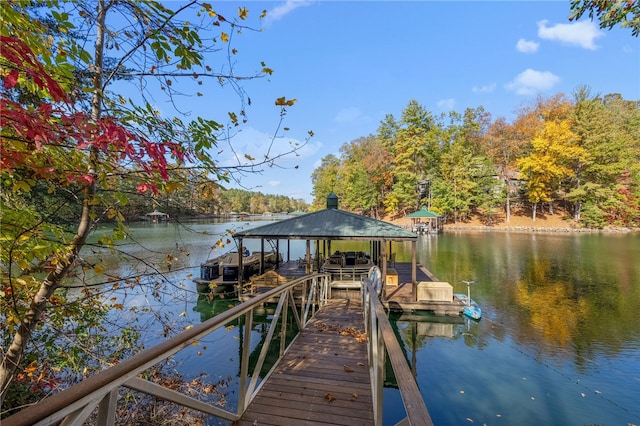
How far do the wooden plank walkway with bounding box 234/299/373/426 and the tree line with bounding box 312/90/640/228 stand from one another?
3664 cm

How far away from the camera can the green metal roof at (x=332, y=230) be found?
9.98m

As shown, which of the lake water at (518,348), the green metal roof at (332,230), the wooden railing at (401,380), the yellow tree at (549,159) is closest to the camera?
the wooden railing at (401,380)

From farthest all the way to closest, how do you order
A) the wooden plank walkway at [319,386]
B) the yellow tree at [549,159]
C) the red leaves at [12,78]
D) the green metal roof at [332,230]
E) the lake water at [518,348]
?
the yellow tree at [549,159] → the green metal roof at [332,230] → the lake water at [518,348] → the wooden plank walkway at [319,386] → the red leaves at [12,78]

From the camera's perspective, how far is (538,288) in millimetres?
12477

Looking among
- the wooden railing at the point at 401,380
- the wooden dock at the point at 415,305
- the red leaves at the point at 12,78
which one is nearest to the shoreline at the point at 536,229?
the wooden dock at the point at 415,305

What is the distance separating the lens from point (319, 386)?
326 cm

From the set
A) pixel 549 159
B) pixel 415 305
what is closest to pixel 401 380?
pixel 415 305

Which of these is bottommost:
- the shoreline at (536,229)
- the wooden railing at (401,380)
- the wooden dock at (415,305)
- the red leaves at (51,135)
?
the wooden dock at (415,305)

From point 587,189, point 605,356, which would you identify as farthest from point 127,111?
point 587,189

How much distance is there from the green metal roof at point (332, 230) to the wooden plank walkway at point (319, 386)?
5154 mm

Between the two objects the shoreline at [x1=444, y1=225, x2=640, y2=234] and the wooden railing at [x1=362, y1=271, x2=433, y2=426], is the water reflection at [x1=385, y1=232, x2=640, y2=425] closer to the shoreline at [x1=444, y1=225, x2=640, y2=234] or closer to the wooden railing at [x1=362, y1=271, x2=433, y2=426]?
the wooden railing at [x1=362, y1=271, x2=433, y2=426]

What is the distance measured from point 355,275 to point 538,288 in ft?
26.3

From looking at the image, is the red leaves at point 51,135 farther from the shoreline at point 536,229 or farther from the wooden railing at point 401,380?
the shoreline at point 536,229

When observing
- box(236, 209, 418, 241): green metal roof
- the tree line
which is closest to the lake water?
box(236, 209, 418, 241): green metal roof
